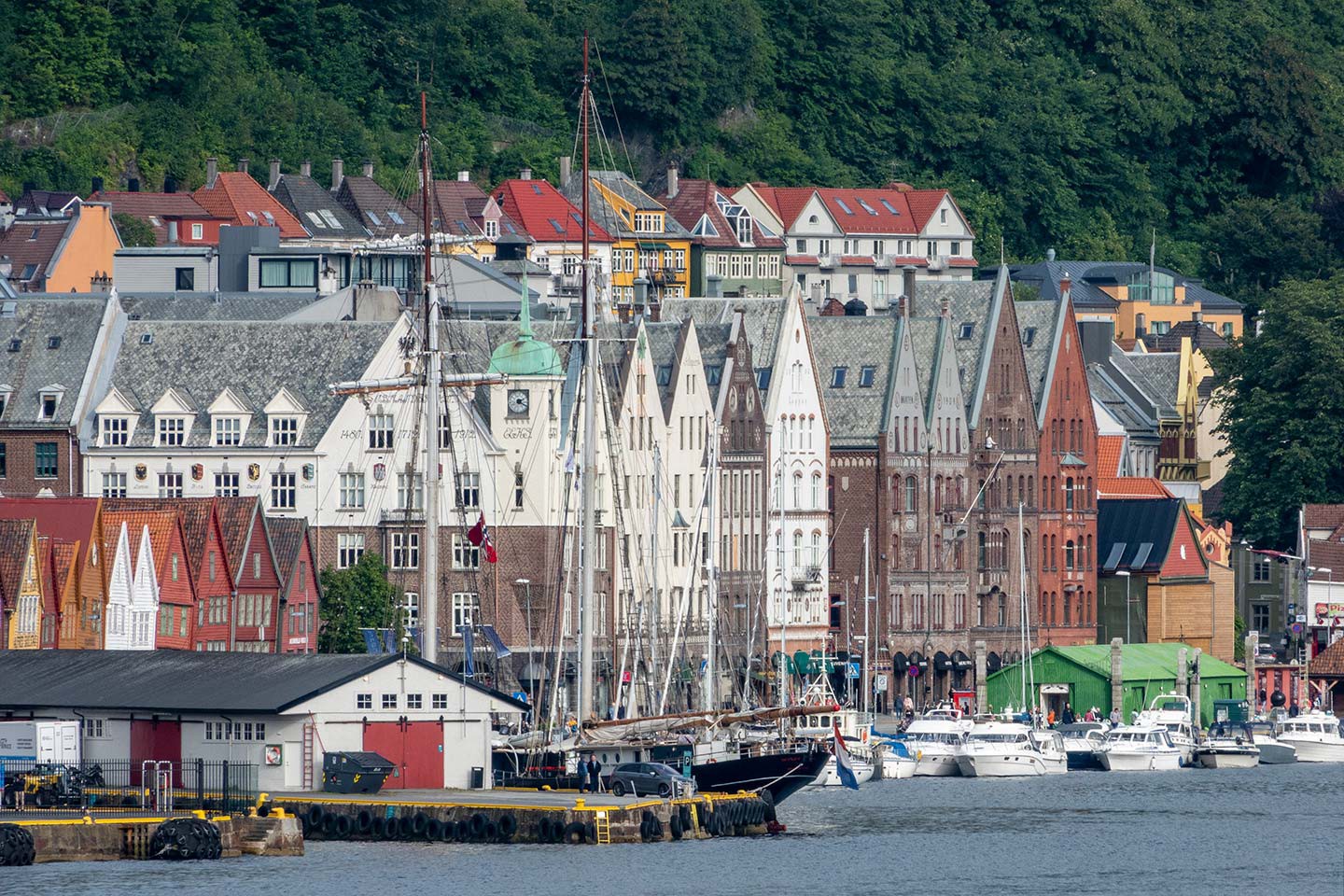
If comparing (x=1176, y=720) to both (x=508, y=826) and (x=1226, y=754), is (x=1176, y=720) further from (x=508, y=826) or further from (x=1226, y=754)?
(x=508, y=826)

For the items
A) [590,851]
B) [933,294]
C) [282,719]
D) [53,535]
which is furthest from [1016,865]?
[933,294]

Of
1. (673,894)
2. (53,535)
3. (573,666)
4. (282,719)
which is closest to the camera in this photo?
(673,894)

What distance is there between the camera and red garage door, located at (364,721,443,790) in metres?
119

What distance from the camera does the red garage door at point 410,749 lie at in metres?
119

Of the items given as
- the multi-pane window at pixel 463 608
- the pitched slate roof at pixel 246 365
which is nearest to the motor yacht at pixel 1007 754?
the multi-pane window at pixel 463 608

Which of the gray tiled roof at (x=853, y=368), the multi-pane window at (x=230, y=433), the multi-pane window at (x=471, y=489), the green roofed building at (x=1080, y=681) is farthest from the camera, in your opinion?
the gray tiled roof at (x=853, y=368)

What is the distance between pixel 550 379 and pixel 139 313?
28845mm

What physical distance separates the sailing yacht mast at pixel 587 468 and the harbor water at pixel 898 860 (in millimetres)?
8471

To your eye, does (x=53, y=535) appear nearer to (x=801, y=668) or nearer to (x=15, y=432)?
(x=15, y=432)

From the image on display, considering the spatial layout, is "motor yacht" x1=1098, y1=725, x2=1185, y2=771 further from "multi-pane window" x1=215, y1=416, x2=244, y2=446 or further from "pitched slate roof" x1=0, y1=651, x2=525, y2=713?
"pitched slate roof" x1=0, y1=651, x2=525, y2=713

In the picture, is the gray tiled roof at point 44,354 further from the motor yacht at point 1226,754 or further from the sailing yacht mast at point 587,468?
the motor yacht at point 1226,754

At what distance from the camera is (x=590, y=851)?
11075cm

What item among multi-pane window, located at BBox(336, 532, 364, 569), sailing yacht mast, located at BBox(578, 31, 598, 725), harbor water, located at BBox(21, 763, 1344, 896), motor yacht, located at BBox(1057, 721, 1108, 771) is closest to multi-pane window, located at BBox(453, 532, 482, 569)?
multi-pane window, located at BBox(336, 532, 364, 569)

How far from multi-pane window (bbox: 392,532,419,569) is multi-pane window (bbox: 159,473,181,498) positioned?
9.33 m
